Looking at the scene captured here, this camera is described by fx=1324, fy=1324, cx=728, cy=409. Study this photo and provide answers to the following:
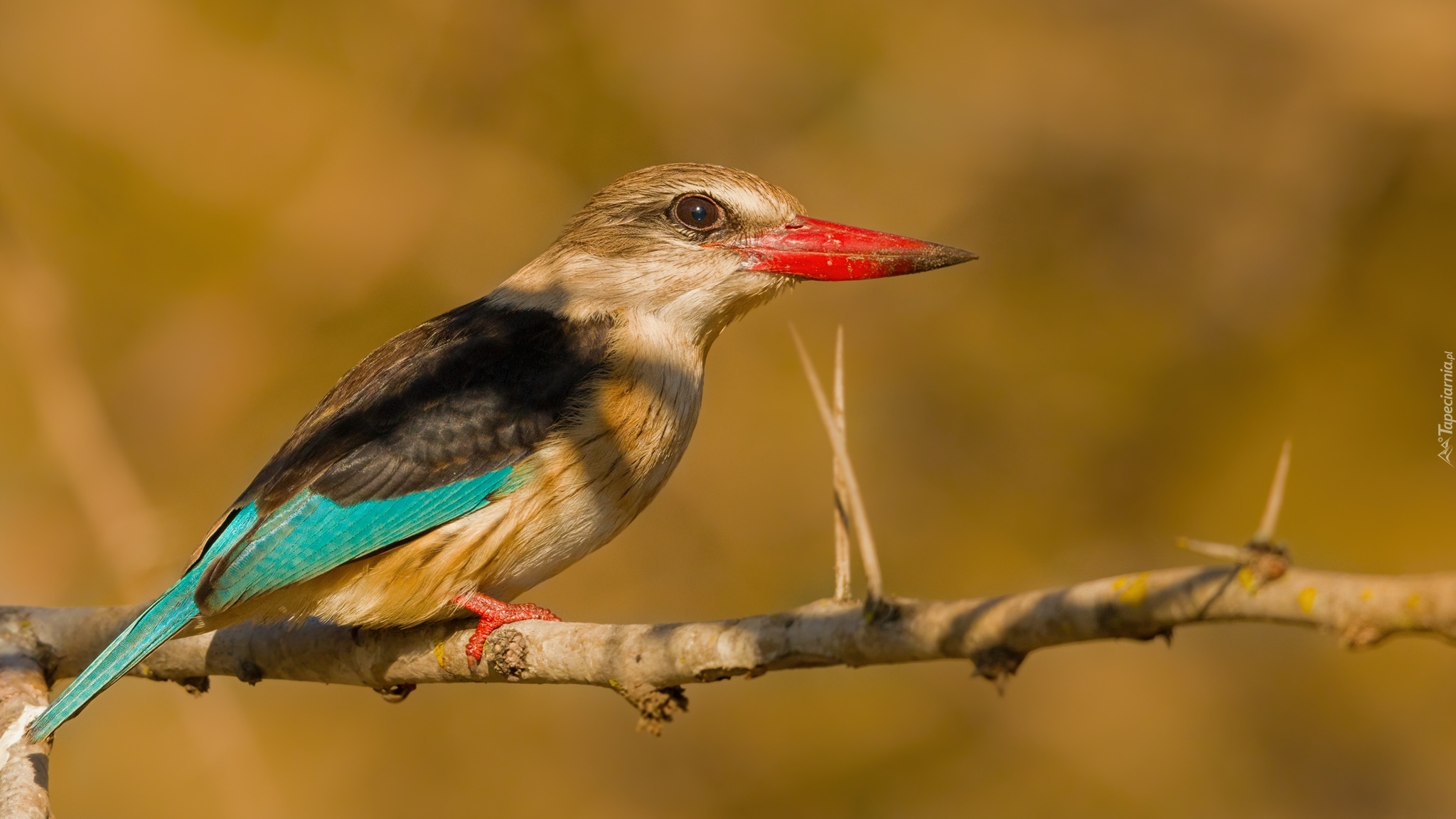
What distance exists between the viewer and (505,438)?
3.36 meters

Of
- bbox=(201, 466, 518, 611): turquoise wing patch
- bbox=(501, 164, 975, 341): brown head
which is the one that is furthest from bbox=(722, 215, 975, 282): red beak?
bbox=(201, 466, 518, 611): turquoise wing patch

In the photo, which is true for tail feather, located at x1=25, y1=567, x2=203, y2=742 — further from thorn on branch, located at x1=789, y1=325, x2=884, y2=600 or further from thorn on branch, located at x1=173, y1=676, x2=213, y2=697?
thorn on branch, located at x1=789, y1=325, x2=884, y2=600

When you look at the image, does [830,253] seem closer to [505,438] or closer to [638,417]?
[638,417]

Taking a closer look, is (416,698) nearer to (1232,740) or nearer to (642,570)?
(642,570)

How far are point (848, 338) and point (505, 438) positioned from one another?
3.27m

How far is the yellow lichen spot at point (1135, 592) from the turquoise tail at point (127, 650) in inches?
85.8

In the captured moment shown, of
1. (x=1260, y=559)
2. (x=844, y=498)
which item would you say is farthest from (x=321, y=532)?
(x=1260, y=559)

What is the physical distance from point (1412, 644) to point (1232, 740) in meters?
0.85

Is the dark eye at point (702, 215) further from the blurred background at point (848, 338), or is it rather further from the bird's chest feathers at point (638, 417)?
the blurred background at point (848, 338)

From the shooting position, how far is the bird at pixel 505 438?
10.4ft

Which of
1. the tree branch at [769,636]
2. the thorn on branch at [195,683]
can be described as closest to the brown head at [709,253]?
the tree branch at [769,636]

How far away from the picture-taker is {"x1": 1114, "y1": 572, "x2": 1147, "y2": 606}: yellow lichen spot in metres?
1.60

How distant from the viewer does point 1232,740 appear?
5.66 metres

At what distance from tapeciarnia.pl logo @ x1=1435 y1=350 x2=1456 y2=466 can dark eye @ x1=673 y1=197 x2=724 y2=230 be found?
10.8 feet
